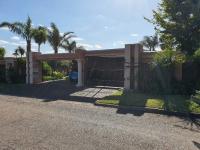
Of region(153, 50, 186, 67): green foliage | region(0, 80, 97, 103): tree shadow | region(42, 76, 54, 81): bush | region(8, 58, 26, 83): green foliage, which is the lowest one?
region(0, 80, 97, 103): tree shadow

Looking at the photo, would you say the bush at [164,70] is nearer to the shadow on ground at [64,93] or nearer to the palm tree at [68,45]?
the shadow on ground at [64,93]

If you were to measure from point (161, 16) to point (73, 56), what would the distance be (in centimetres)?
954

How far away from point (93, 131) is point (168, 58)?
9429 millimetres

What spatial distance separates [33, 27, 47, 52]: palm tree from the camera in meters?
29.7

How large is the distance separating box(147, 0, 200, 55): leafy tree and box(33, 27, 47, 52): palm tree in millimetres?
18622

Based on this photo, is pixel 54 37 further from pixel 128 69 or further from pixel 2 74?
pixel 128 69

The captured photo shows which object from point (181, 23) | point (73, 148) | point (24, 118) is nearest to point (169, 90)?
point (181, 23)

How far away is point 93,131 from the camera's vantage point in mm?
7227

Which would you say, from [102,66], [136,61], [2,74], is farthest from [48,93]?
[2,74]

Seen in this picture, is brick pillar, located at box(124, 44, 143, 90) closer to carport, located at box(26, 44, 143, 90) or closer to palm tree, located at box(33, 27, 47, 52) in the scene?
carport, located at box(26, 44, 143, 90)

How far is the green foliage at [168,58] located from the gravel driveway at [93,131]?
5.94m

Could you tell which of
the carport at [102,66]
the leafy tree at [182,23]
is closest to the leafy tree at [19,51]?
the carport at [102,66]

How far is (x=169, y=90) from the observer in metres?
14.7

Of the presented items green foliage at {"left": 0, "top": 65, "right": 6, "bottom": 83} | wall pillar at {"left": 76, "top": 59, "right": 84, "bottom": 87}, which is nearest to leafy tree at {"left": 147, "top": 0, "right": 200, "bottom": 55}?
wall pillar at {"left": 76, "top": 59, "right": 84, "bottom": 87}
